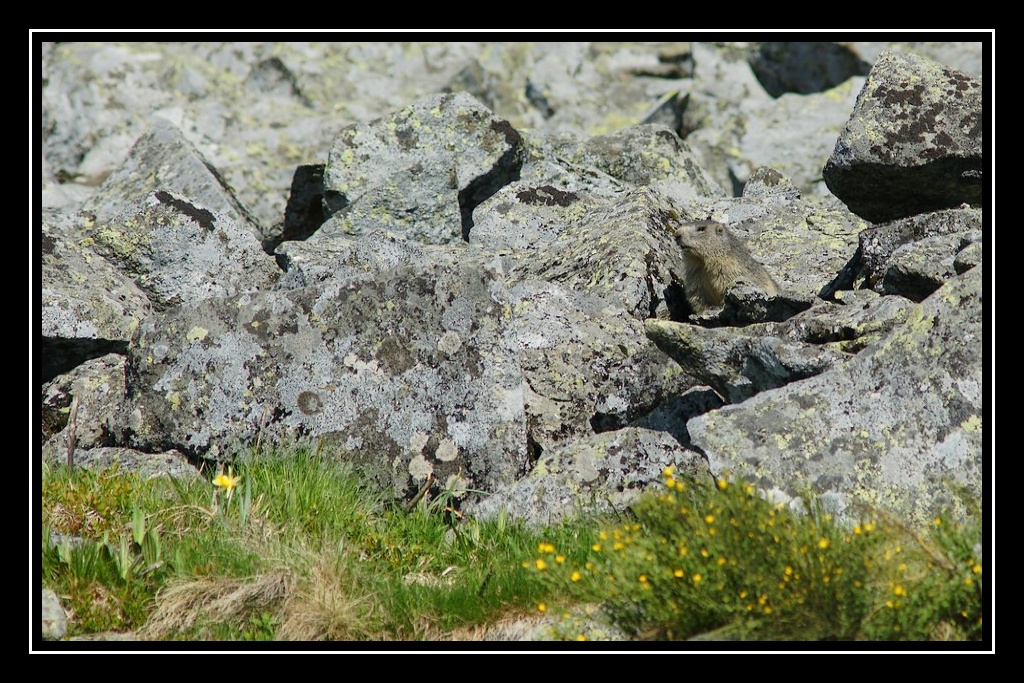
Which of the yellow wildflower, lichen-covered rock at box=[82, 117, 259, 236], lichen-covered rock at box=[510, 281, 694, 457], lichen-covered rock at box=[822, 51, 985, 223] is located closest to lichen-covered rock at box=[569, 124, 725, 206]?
lichen-covered rock at box=[822, 51, 985, 223]

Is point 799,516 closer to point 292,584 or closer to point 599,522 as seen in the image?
point 599,522

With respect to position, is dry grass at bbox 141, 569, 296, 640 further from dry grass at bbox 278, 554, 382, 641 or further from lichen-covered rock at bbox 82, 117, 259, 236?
lichen-covered rock at bbox 82, 117, 259, 236

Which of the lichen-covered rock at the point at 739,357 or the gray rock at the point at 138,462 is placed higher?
the lichen-covered rock at the point at 739,357

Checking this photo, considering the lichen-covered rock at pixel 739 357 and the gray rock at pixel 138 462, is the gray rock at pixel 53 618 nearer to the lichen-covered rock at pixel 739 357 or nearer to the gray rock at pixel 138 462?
the gray rock at pixel 138 462

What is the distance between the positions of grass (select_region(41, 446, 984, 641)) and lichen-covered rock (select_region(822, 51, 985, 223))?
4.44m

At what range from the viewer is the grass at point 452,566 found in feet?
17.0

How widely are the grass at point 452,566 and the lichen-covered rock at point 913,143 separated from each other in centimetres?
444

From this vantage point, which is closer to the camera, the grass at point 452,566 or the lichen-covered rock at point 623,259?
the grass at point 452,566

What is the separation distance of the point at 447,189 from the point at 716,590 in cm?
756

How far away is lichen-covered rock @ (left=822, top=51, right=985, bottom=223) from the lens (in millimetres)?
9406

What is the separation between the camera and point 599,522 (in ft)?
22.1

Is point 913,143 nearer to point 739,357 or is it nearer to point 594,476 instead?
point 739,357

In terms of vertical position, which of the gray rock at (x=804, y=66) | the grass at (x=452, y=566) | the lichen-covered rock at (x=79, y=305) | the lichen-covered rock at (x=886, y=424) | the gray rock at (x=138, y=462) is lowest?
the grass at (x=452, y=566)

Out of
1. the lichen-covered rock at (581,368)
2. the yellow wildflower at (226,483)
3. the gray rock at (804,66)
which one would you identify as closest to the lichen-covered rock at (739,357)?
the lichen-covered rock at (581,368)
